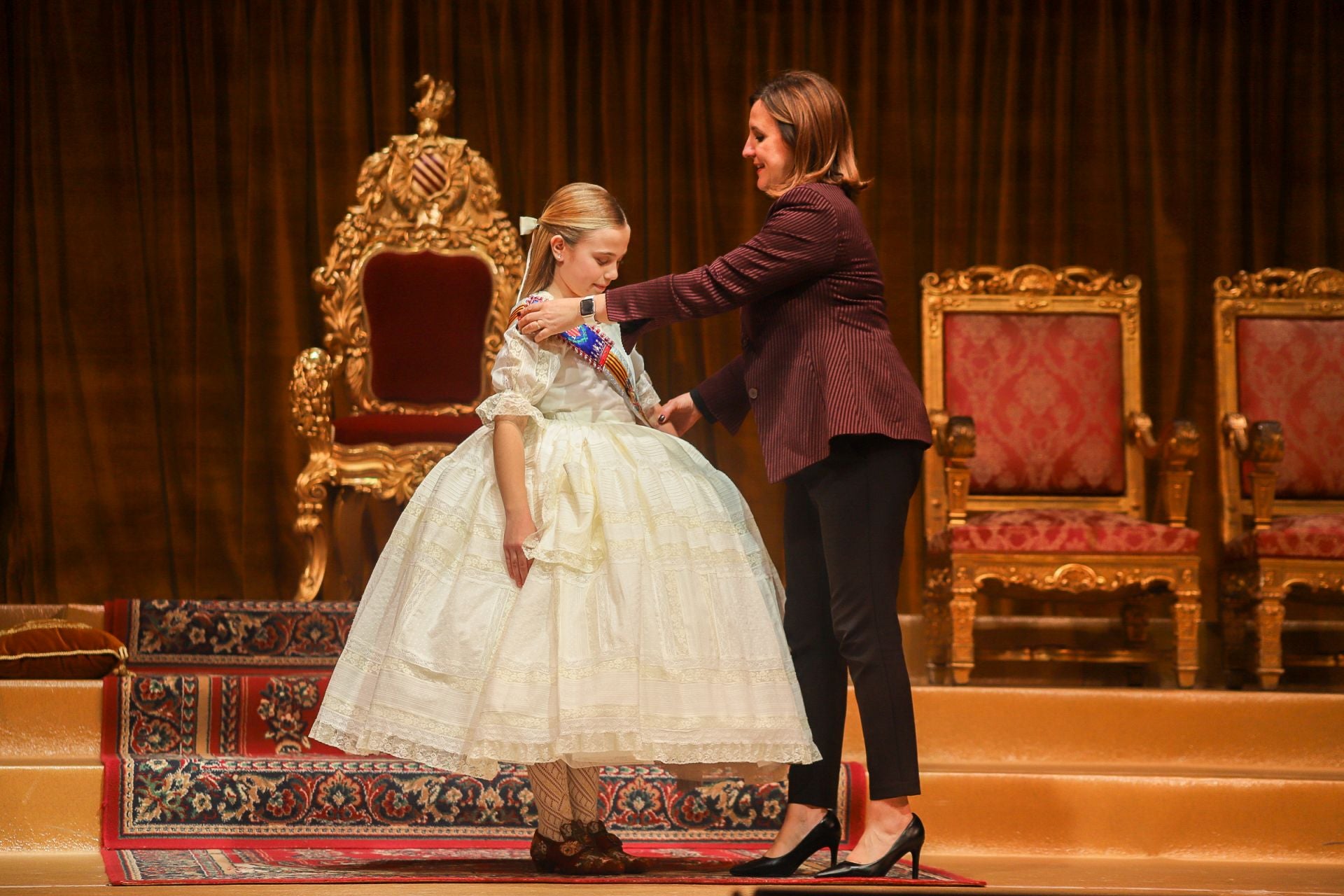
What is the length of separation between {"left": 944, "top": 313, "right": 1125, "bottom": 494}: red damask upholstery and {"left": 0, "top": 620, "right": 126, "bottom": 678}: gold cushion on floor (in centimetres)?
237

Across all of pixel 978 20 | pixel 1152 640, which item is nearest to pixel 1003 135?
pixel 978 20

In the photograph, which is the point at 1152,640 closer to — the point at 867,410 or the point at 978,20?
the point at 978,20

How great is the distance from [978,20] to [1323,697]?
2.91 metres

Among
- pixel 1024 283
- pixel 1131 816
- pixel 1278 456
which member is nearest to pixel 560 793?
pixel 1131 816

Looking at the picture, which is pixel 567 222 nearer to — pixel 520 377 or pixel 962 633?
pixel 520 377

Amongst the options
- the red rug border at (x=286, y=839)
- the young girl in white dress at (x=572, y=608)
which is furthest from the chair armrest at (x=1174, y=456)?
the young girl in white dress at (x=572, y=608)

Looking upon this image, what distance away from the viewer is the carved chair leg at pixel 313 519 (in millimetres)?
4215

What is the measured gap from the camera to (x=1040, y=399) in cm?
439

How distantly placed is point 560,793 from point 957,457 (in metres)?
1.89

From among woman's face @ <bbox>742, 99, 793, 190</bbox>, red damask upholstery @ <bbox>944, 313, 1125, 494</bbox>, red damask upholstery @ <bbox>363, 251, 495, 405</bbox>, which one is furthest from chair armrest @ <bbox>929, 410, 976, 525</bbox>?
woman's face @ <bbox>742, 99, 793, 190</bbox>

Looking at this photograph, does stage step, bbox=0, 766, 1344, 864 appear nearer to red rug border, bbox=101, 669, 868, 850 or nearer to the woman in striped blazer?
red rug border, bbox=101, 669, 868, 850

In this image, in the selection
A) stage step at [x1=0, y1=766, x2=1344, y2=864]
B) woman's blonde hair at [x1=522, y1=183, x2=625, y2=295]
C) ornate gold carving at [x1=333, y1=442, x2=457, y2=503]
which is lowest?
stage step at [x1=0, y1=766, x2=1344, y2=864]

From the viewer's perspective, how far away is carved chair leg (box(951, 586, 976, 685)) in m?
3.87

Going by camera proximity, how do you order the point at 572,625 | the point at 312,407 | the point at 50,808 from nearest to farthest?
the point at 572,625
the point at 50,808
the point at 312,407
